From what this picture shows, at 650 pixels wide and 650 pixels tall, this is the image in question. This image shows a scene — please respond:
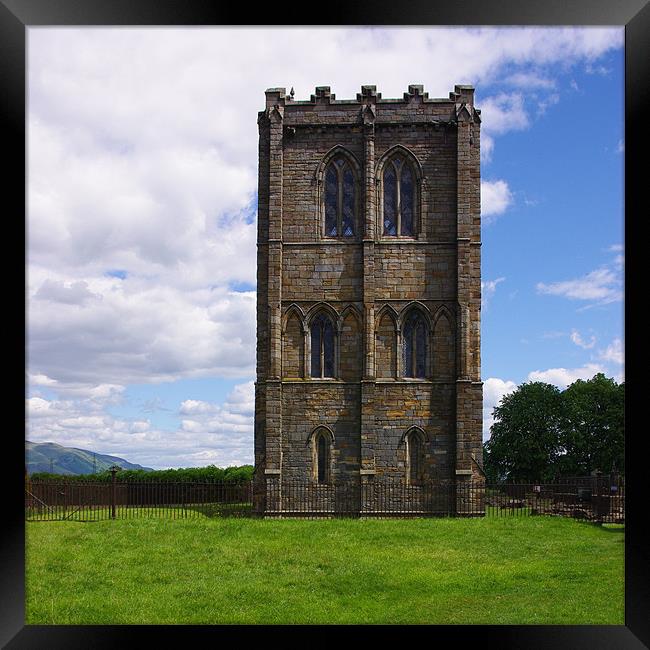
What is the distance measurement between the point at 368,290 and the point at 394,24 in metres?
19.7

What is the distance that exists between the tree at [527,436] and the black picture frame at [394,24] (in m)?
40.1

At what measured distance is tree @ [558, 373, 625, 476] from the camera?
44.2m

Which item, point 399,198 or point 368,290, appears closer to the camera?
point 368,290

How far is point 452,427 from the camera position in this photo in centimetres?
2592

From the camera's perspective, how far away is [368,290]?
26188 millimetres

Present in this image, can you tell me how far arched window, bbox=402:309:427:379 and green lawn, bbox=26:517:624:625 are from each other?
20.1ft

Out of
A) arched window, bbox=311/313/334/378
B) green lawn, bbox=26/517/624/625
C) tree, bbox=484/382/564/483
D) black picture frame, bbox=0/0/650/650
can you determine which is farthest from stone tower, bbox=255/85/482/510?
tree, bbox=484/382/564/483

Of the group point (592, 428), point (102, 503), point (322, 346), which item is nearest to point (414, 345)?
point (322, 346)

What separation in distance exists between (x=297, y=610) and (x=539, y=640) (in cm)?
567

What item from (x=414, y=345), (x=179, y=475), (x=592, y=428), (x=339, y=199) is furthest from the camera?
(x=592, y=428)

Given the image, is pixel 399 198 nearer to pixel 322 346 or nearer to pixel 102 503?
pixel 322 346

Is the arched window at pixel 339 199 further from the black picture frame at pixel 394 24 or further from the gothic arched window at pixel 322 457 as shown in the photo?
the black picture frame at pixel 394 24
